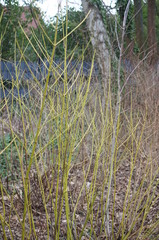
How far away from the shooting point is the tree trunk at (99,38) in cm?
720

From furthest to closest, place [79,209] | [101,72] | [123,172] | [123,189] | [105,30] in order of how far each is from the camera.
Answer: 1. [105,30]
2. [101,72]
3. [123,172]
4. [123,189]
5. [79,209]

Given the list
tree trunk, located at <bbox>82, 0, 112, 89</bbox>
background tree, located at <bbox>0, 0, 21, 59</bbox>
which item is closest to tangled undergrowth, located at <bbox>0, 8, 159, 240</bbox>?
tree trunk, located at <bbox>82, 0, 112, 89</bbox>

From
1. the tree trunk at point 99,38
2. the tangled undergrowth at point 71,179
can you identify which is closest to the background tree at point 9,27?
the tree trunk at point 99,38

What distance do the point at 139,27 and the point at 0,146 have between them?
39.7ft

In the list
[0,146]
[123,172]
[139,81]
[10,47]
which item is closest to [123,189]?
[123,172]

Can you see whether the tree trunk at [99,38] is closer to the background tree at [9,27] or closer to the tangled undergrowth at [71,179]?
the tangled undergrowth at [71,179]

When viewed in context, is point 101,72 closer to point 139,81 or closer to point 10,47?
point 139,81

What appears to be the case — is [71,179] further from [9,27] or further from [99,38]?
[9,27]

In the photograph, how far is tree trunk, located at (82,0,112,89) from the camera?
23.6ft

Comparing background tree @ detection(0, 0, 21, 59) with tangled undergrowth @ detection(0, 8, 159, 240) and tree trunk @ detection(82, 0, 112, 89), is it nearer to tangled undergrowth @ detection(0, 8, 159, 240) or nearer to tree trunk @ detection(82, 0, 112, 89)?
tree trunk @ detection(82, 0, 112, 89)

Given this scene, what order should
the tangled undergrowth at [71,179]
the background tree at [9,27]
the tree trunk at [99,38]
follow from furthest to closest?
1. the background tree at [9,27]
2. the tree trunk at [99,38]
3. the tangled undergrowth at [71,179]

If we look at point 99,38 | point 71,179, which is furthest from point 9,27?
point 71,179

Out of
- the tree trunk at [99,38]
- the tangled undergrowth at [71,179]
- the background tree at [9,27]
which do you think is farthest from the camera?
the background tree at [9,27]

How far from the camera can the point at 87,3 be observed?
802 cm
